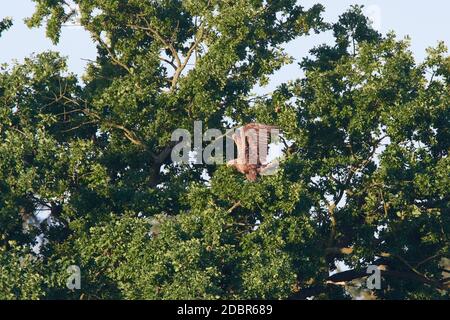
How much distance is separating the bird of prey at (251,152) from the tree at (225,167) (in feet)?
1.21

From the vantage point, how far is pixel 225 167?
136 feet

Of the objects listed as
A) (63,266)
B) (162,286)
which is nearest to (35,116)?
(63,266)

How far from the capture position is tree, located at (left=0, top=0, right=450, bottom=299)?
133 ft

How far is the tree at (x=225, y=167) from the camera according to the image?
40.4 meters

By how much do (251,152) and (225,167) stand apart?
3.37ft

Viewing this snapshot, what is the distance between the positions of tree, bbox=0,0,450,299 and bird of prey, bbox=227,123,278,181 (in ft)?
1.21

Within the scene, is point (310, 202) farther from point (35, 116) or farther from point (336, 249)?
point (35, 116)

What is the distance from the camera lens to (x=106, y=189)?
137 ft

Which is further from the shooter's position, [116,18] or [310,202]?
[116,18]

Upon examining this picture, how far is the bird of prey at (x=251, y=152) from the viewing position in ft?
133
